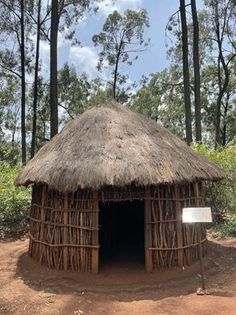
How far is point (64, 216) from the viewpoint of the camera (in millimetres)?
8211

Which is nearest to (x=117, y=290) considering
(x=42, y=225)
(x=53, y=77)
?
(x=42, y=225)

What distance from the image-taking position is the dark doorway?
31.5 ft

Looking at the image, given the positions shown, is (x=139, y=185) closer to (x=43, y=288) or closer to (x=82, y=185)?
(x=82, y=185)

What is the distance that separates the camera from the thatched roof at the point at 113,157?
7660mm

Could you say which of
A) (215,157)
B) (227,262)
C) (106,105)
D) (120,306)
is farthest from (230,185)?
(120,306)

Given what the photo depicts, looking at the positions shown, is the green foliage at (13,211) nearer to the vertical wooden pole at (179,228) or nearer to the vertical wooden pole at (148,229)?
the vertical wooden pole at (148,229)

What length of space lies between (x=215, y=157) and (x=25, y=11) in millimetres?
15122

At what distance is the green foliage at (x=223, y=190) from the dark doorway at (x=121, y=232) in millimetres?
2199

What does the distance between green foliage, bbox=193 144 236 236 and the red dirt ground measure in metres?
3.12

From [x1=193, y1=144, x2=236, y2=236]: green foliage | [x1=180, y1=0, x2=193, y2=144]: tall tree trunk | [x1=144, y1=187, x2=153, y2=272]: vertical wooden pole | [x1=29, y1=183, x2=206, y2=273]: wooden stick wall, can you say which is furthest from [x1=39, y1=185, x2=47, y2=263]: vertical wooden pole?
[x1=180, y1=0, x2=193, y2=144]: tall tree trunk

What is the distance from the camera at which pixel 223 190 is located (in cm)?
1228

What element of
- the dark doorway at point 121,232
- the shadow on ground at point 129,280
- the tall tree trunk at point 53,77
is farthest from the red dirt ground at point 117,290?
the tall tree trunk at point 53,77

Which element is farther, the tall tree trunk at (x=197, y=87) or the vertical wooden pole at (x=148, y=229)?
the tall tree trunk at (x=197, y=87)

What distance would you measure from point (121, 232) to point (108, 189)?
388 centimetres
